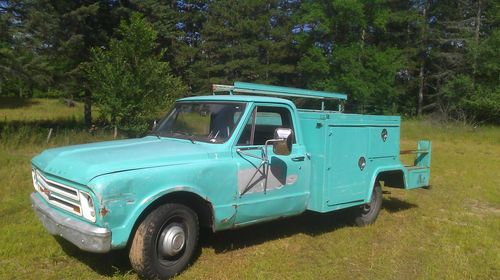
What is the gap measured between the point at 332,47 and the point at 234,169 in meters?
39.9

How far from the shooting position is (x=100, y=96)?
1761 cm

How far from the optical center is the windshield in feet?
17.2

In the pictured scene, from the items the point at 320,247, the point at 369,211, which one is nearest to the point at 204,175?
the point at 320,247

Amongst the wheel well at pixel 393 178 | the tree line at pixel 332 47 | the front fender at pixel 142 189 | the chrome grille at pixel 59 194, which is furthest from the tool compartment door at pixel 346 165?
the tree line at pixel 332 47

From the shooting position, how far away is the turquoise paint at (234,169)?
13.5 ft

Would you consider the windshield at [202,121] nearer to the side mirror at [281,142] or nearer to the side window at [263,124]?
the side window at [263,124]

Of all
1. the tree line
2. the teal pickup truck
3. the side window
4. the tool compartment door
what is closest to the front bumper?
the teal pickup truck

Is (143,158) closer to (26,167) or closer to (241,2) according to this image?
(26,167)

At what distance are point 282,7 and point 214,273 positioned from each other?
45581 mm

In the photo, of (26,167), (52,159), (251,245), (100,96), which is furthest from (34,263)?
(100,96)

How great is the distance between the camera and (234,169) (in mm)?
5012

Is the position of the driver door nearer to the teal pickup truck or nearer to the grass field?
the teal pickup truck

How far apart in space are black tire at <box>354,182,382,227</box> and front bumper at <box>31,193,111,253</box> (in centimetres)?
425

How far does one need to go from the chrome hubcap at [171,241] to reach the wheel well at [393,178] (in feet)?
12.7
